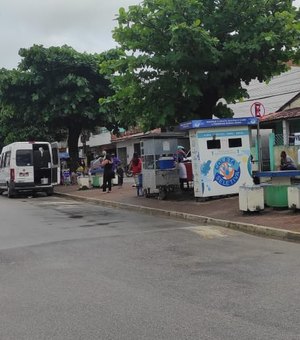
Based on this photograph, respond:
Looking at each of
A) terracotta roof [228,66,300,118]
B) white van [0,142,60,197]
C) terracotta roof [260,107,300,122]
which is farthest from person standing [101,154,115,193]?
terracotta roof [228,66,300,118]

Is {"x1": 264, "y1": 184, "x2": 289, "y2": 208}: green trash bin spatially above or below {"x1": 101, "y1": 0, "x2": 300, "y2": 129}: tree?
below

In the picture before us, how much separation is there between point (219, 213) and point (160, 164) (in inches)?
195

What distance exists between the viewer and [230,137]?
16.4 meters

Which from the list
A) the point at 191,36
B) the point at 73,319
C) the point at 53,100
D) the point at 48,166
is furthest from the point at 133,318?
the point at 53,100

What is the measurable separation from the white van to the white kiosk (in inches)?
429

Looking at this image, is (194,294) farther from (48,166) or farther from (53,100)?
(53,100)

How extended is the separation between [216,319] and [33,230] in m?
8.02

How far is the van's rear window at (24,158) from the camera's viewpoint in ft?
82.5

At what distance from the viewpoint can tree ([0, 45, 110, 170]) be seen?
28.5 m

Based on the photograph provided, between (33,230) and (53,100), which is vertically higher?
(53,100)

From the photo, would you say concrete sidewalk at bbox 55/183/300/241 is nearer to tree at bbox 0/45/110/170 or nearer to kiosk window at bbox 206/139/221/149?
kiosk window at bbox 206/139/221/149

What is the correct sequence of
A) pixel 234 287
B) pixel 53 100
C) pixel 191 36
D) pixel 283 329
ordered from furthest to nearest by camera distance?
pixel 53 100 < pixel 191 36 < pixel 234 287 < pixel 283 329

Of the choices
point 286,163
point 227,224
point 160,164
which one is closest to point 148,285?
point 227,224

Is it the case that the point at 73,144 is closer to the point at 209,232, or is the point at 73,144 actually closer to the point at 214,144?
the point at 214,144
